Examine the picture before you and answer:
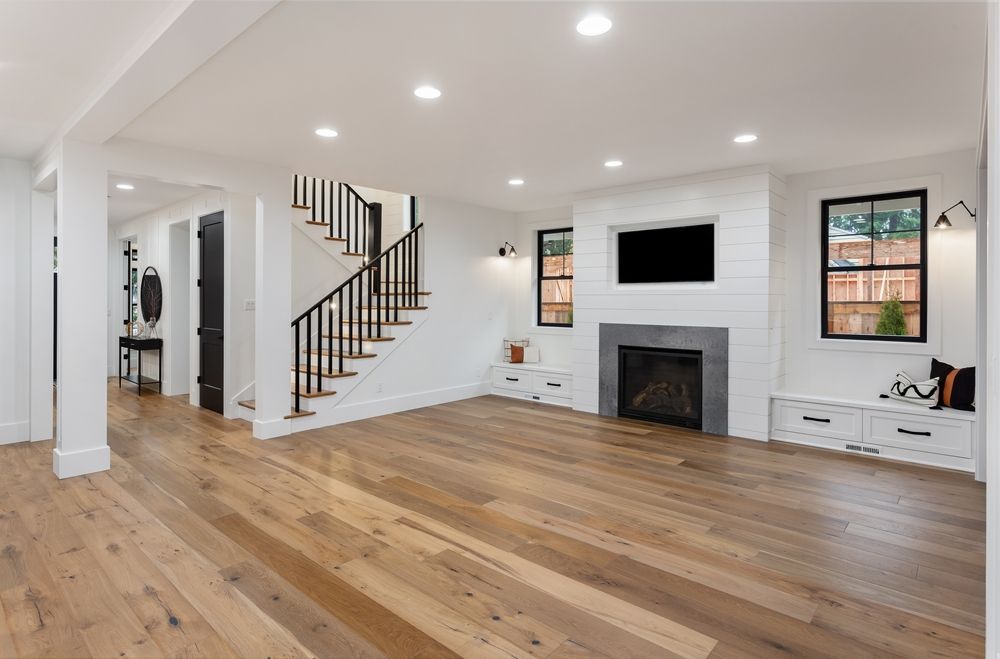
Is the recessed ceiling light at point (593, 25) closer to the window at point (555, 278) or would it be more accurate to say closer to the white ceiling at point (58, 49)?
the white ceiling at point (58, 49)

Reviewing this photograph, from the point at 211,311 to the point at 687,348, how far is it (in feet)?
17.4

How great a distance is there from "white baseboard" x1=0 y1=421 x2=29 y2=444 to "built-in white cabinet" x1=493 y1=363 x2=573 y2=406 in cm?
499

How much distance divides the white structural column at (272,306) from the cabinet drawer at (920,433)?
17.2 feet

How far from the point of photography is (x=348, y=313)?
7.00 metres

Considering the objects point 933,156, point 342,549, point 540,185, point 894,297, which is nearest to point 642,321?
point 540,185

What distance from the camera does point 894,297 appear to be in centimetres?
498

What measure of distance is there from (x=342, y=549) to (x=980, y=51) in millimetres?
4095

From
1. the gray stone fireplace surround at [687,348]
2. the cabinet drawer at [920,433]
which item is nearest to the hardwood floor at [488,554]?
the cabinet drawer at [920,433]

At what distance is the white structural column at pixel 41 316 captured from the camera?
5.02 metres

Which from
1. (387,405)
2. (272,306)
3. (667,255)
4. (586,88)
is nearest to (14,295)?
(272,306)

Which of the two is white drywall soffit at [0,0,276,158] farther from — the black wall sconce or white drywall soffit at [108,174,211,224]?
the black wall sconce
